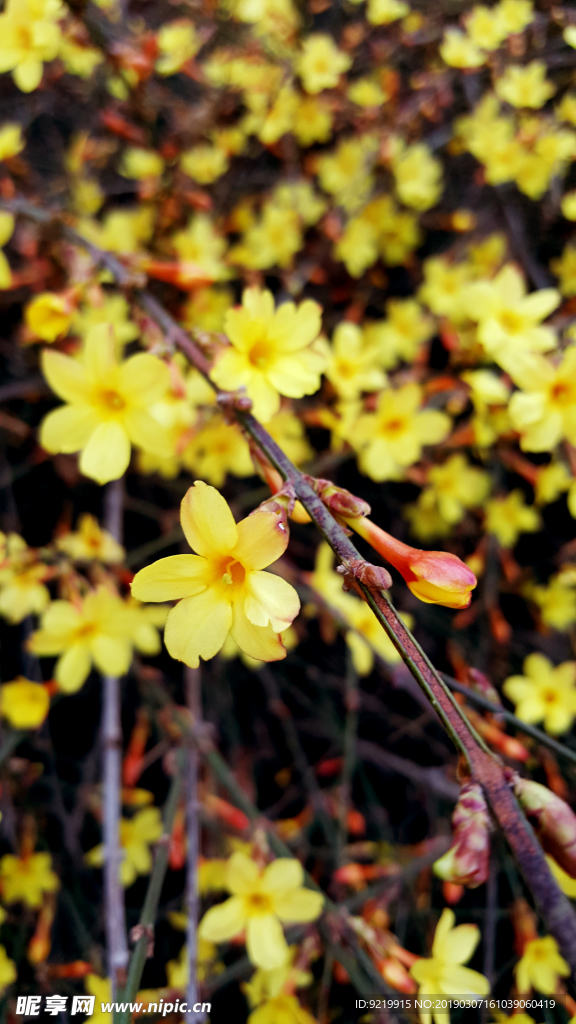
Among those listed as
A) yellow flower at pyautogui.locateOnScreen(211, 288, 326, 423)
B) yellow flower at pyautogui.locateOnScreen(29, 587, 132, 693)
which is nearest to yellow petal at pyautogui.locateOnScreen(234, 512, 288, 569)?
yellow flower at pyautogui.locateOnScreen(211, 288, 326, 423)

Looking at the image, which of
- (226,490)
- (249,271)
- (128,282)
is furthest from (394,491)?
(128,282)

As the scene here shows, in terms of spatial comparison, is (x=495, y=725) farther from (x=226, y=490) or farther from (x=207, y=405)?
(x=226, y=490)

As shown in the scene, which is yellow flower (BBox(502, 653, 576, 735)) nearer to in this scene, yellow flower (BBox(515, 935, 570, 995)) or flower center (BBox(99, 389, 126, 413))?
yellow flower (BBox(515, 935, 570, 995))

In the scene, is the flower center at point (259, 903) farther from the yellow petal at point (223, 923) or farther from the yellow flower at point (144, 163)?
the yellow flower at point (144, 163)

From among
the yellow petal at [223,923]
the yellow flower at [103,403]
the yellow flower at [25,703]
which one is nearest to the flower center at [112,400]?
the yellow flower at [103,403]

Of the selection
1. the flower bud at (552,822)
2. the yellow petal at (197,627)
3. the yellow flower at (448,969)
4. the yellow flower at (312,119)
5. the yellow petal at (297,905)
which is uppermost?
the yellow flower at (312,119)
